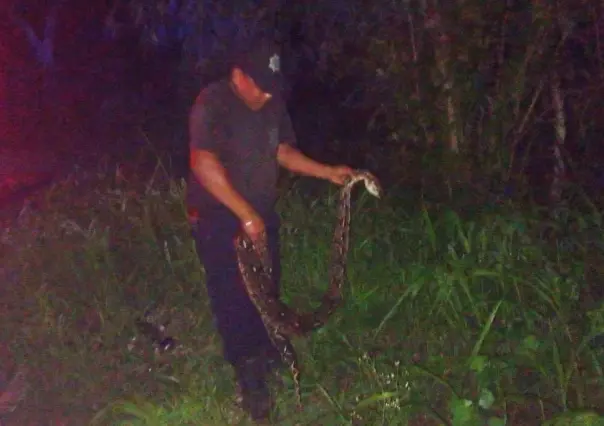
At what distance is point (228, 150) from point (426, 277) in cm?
134

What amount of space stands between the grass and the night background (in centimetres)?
1

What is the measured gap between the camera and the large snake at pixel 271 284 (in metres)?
3.91

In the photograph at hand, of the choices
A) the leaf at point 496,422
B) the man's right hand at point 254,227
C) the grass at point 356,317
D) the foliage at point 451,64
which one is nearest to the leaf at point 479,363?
the grass at point 356,317

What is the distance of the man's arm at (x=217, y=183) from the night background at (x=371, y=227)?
96 cm

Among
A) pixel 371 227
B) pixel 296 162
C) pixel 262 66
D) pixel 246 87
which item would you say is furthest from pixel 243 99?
pixel 371 227

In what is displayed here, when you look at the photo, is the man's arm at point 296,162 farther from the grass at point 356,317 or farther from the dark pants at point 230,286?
the grass at point 356,317

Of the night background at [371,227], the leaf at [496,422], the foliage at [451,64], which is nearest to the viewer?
the leaf at [496,422]

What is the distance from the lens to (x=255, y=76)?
383cm

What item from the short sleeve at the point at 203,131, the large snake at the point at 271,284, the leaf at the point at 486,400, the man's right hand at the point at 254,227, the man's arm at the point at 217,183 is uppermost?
the short sleeve at the point at 203,131

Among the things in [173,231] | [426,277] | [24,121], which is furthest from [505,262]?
[24,121]

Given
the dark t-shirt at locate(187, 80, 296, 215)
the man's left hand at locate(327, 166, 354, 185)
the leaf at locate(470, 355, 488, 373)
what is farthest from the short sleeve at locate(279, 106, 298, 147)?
the leaf at locate(470, 355, 488, 373)

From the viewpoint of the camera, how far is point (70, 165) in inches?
306

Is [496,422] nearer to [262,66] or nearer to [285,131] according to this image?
[285,131]

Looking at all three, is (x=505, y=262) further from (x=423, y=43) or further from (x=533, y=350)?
(x=423, y=43)
